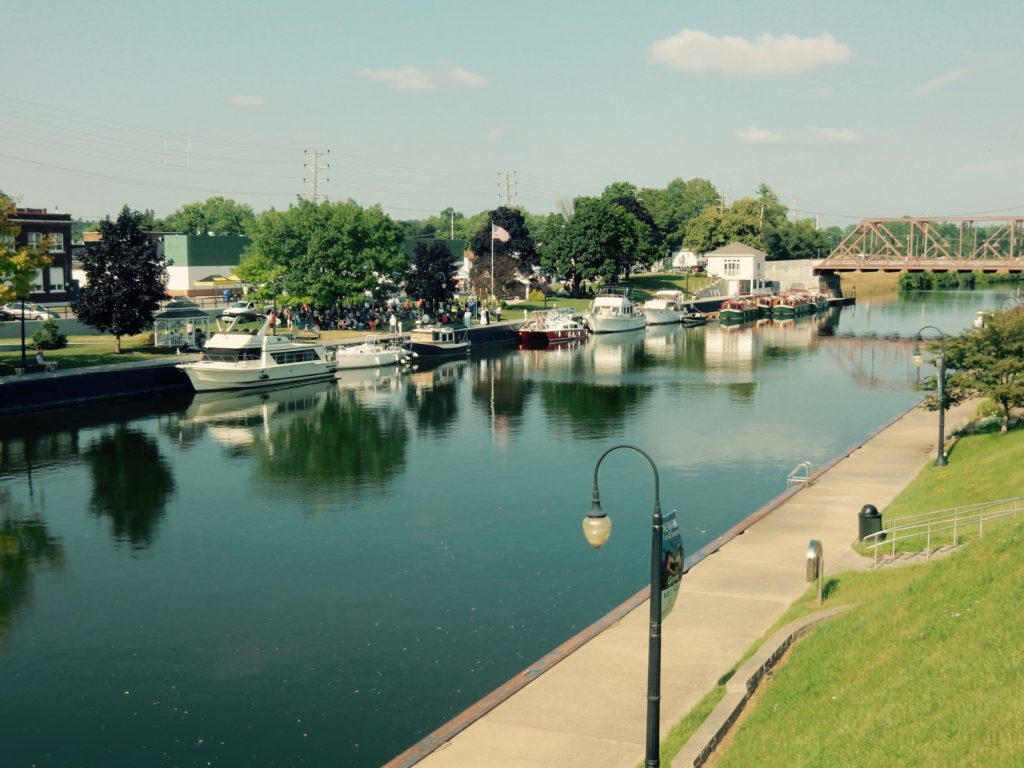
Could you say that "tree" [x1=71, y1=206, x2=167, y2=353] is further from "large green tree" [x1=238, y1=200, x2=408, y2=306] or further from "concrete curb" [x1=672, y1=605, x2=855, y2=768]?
"concrete curb" [x1=672, y1=605, x2=855, y2=768]

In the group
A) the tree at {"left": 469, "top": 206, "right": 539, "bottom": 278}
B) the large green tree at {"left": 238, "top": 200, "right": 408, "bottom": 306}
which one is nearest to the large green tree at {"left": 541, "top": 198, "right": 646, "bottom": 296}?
the tree at {"left": 469, "top": 206, "right": 539, "bottom": 278}

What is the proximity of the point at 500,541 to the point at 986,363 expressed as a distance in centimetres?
2250

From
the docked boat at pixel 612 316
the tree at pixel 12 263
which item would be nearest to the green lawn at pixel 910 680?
the tree at pixel 12 263

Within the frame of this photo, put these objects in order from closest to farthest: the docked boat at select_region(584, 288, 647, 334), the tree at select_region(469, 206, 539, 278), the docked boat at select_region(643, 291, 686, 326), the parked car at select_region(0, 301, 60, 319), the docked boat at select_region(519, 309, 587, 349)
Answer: the parked car at select_region(0, 301, 60, 319), the docked boat at select_region(519, 309, 587, 349), the docked boat at select_region(584, 288, 647, 334), the docked boat at select_region(643, 291, 686, 326), the tree at select_region(469, 206, 539, 278)

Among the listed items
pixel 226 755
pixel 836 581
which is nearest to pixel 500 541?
pixel 836 581

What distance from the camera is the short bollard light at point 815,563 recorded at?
2337cm

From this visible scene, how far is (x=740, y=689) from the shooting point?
1823 cm

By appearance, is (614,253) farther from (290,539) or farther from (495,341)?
(290,539)

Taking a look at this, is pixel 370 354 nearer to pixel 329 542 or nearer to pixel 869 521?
pixel 329 542

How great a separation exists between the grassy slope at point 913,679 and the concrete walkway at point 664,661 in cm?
175

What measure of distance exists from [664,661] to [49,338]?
62.7 metres

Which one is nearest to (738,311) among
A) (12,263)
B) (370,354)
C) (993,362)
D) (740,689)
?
(370,354)

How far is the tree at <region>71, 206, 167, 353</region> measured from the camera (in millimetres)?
73562

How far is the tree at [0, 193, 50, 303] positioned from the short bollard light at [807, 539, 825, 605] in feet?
182
